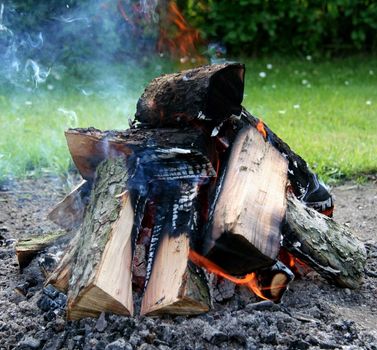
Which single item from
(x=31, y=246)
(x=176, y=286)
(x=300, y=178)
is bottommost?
(x=31, y=246)

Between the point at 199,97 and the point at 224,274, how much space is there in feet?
2.22

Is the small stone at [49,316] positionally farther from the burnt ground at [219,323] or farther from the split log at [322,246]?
the split log at [322,246]

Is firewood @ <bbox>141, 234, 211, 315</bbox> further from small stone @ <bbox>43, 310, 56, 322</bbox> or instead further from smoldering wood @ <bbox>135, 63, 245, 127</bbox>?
smoldering wood @ <bbox>135, 63, 245, 127</bbox>

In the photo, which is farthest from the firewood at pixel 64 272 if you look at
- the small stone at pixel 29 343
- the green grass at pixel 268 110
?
the green grass at pixel 268 110

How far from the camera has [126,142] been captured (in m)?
2.66

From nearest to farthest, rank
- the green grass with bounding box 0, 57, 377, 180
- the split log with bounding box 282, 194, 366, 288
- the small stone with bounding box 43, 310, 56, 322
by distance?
1. the small stone with bounding box 43, 310, 56, 322
2. the split log with bounding box 282, 194, 366, 288
3. the green grass with bounding box 0, 57, 377, 180

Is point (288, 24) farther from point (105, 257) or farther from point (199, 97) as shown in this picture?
point (105, 257)

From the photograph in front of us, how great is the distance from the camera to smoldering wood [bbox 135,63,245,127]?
2.64 m

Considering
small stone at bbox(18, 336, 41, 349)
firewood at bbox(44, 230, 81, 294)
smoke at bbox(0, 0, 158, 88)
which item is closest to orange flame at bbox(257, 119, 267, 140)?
firewood at bbox(44, 230, 81, 294)

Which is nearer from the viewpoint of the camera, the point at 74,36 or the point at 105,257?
the point at 105,257

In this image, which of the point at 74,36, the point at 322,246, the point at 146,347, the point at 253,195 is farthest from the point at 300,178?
the point at 74,36

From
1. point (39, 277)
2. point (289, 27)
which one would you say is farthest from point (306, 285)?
point (289, 27)

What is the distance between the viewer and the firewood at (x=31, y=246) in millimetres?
2969

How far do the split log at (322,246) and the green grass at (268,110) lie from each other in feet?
5.81
